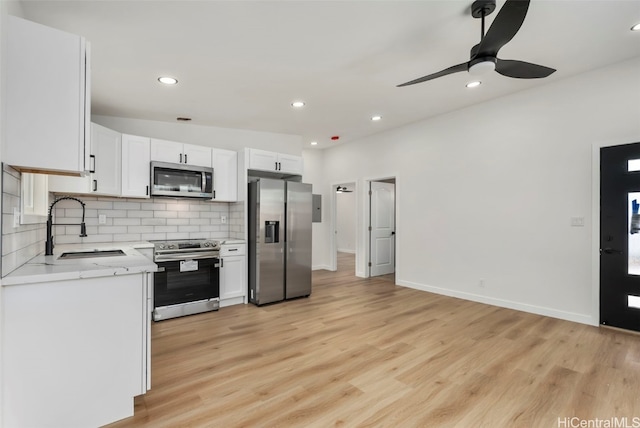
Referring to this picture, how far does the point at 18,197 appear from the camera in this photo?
1.92 m

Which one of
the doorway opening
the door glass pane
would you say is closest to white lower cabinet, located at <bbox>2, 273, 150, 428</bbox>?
the door glass pane

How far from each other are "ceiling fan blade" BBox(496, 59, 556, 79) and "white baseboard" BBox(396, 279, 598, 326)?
278 cm

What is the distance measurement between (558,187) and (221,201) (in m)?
4.52

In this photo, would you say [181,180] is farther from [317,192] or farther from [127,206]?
[317,192]

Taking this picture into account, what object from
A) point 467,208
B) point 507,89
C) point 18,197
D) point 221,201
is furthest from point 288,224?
point 507,89

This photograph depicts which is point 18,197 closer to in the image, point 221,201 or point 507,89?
point 221,201

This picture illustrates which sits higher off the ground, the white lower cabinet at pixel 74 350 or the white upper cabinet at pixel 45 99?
the white upper cabinet at pixel 45 99

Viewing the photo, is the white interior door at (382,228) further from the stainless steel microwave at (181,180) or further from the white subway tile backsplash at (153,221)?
the white subway tile backsplash at (153,221)

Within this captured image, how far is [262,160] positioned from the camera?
468 centimetres

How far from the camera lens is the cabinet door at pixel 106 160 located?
3562 millimetres

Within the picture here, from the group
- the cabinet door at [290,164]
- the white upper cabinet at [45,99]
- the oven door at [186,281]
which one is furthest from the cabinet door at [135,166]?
the white upper cabinet at [45,99]

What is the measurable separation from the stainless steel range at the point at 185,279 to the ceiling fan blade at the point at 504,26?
11.8 feet

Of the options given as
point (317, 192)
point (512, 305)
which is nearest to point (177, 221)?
point (317, 192)

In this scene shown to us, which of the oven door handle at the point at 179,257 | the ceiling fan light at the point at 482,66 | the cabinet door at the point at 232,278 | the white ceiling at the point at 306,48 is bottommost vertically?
the cabinet door at the point at 232,278
